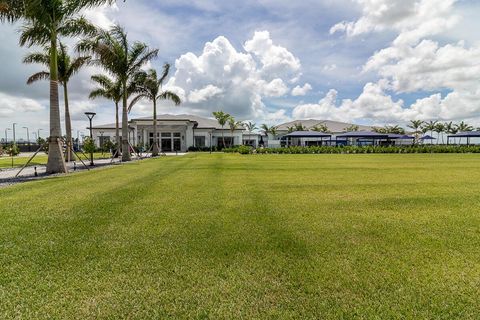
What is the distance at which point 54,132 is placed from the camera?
585 inches

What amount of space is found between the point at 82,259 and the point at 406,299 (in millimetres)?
3983

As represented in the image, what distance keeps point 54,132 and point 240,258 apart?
13.8m

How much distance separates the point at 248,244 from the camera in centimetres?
490

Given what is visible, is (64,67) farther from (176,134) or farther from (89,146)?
(176,134)

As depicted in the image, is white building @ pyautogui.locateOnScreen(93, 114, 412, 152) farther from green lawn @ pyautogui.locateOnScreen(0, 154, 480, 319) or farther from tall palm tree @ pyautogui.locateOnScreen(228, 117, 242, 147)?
green lawn @ pyautogui.locateOnScreen(0, 154, 480, 319)

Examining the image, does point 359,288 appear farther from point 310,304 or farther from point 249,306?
point 249,306

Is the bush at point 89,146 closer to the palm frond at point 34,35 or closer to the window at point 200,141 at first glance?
the palm frond at point 34,35

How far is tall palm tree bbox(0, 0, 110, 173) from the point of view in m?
12.8

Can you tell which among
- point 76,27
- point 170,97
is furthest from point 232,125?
point 76,27

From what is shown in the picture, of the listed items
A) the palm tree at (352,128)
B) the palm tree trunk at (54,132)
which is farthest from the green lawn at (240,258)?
the palm tree at (352,128)

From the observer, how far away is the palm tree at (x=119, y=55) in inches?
813

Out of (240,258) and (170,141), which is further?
(170,141)

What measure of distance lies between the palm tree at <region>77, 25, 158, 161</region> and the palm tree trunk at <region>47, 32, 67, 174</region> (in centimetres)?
544

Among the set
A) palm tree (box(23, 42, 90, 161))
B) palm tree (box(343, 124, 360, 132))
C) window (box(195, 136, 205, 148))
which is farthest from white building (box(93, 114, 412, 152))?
palm tree (box(23, 42, 90, 161))
